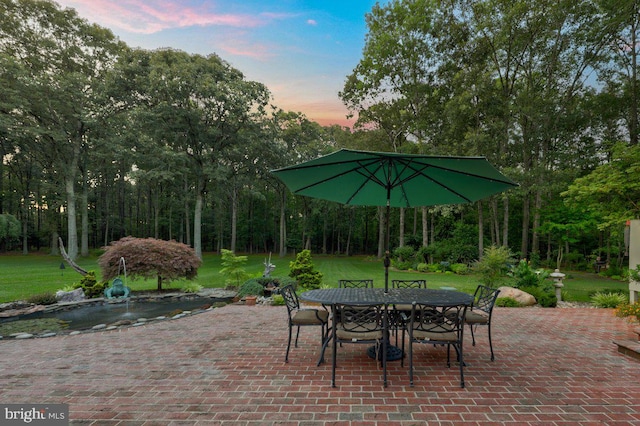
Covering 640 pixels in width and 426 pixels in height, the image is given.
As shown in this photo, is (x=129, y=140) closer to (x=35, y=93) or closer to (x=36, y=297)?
(x=35, y=93)

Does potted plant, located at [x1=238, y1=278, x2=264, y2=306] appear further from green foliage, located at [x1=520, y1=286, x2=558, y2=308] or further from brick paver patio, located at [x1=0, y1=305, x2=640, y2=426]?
green foliage, located at [x1=520, y1=286, x2=558, y2=308]

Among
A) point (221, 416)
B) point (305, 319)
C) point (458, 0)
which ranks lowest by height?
point (221, 416)

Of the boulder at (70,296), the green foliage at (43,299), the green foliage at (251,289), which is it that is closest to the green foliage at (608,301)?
the green foliage at (251,289)

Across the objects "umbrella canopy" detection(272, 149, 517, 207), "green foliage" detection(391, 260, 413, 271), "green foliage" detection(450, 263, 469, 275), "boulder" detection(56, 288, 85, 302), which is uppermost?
"umbrella canopy" detection(272, 149, 517, 207)

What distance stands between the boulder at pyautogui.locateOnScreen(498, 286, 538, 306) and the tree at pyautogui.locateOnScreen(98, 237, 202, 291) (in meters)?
8.37

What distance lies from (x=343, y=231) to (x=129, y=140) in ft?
64.2

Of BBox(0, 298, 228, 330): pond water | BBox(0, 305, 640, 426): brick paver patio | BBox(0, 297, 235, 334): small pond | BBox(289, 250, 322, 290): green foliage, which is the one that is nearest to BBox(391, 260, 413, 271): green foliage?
BBox(289, 250, 322, 290): green foliage

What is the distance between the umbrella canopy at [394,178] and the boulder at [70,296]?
7.29 meters

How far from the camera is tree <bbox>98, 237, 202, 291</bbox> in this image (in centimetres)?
816

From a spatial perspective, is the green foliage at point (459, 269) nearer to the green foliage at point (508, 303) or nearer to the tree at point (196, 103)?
the green foliage at point (508, 303)

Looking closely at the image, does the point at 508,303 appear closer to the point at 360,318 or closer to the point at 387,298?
the point at 387,298

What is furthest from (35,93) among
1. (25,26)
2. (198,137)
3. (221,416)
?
(221,416)

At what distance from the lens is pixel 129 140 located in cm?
1720

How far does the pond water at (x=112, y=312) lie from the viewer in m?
6.00
